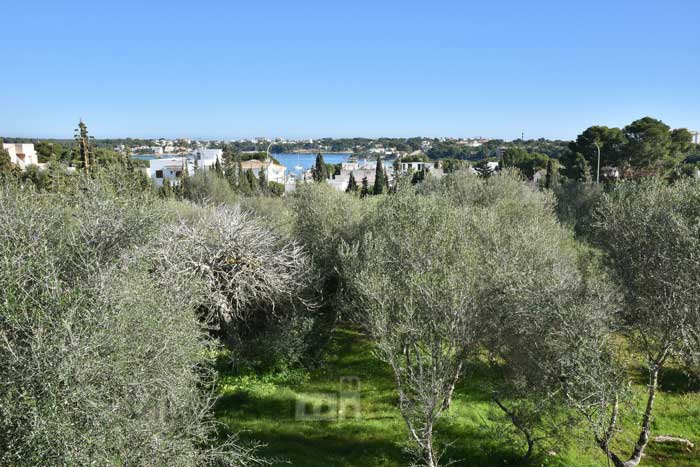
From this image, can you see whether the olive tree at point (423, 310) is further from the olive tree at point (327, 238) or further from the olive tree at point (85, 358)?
the olive tree at point (327, 238)

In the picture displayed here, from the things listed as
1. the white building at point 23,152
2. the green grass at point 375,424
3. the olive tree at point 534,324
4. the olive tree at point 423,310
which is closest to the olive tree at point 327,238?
the green grass at point 375,424

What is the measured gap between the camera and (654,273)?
10891 millimetres

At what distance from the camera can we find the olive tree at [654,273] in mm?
9797

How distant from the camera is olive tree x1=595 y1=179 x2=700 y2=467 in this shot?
9797mm

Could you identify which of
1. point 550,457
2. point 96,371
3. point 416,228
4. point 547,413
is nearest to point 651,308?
point 547,413

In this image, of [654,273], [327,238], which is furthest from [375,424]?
[654,273]

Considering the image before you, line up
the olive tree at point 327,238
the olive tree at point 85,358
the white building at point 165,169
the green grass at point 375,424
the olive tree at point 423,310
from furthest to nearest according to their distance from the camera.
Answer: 1. the white building at point 165,169
2. the olive tree at point 327,238
3. the green grass at point 375,424
4. the olive tree at point 423,310
5. the olive tree at point 85,358

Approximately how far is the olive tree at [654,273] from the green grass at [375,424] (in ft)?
4.71

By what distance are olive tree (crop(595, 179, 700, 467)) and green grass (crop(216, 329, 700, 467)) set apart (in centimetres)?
144

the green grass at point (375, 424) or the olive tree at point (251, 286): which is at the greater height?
the olive tree at point (251, 286)

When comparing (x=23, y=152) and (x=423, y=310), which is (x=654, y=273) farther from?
(x=23, y=152)

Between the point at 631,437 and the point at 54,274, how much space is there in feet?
48.4

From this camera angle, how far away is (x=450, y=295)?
10008mm

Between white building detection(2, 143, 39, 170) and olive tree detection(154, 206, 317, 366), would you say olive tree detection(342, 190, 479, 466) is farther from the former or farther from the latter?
white building detection(2, 143, 39, 170)
